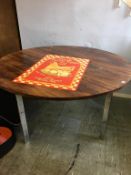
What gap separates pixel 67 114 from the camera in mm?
1918

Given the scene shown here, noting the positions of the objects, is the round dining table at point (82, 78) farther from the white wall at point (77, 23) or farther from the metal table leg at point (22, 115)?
the white wall at point (77, 23)

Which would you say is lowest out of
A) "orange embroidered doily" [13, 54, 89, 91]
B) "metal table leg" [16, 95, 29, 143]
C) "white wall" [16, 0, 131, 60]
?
"metal table leg" [16, 95, 29, 143]

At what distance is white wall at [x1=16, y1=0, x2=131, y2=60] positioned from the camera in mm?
1760

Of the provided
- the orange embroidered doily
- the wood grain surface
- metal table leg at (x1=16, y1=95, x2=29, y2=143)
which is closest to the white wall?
the wood grain surface

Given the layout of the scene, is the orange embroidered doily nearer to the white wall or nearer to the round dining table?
Answer: the round dining table

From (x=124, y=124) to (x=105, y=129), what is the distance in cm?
20

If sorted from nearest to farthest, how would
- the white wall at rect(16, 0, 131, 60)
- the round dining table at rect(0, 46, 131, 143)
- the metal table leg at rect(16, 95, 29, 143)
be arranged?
the round dining table at rect(0, 46, 131, 143) < the metal table leg at rect(16, 95, 29, 143) < the white wall at rect(16, 0, 131, 60)

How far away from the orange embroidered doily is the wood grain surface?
0.04m

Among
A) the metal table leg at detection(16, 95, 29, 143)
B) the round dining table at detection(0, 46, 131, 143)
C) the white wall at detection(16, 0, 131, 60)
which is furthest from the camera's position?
the white wall at detection(16, 0, 131, 60)

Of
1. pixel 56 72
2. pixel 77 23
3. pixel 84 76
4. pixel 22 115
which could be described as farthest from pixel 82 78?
pixel 77 23

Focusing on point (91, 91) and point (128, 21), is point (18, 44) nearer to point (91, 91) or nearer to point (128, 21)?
point (128, 21)

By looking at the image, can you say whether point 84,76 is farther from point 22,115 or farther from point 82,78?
point 22,115

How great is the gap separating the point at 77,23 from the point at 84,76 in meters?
0.75

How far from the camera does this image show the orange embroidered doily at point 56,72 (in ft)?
4.13
